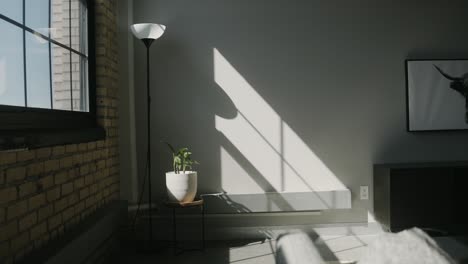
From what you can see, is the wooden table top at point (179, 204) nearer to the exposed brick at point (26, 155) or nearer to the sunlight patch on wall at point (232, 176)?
the sunlight patch on wall at point (232, 176)

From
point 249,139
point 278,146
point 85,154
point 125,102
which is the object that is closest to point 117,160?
point 125,102

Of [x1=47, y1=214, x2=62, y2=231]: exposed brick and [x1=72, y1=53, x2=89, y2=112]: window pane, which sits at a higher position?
[x1=72, y1=53, x2=89, y2=112]: window pane

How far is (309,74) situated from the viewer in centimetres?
409

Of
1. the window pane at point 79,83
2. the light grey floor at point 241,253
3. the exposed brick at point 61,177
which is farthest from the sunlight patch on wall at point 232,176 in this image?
the exposed brick at point 61,177

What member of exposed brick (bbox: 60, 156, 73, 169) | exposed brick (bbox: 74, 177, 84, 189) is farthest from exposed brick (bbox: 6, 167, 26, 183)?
exposed brick (bbox: 74, 177, 84, 189)

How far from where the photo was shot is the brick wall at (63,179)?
2043 mm

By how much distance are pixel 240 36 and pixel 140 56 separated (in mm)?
932

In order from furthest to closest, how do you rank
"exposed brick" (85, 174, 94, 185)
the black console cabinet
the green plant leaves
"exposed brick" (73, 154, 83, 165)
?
the black console cabinet → the green plant leaves → "exposed brick" (85, 174, 94, 185) → "exposed brick" (73, 154, 83, 165)

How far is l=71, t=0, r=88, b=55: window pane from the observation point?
10.3 feet

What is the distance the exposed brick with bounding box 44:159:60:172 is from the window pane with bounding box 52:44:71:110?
0.38 m

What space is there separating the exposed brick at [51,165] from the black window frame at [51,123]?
0.10m

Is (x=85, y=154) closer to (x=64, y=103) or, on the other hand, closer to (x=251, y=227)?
(x=64, y=103)

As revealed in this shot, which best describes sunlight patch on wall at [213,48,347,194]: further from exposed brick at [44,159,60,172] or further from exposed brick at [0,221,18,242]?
exposed brick at [0,221,18,242]

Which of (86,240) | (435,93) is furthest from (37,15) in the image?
(435,93)
